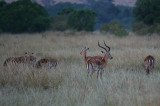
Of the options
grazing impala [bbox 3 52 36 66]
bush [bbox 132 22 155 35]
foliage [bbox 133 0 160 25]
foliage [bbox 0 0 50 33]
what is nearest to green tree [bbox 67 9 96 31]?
foliage [bbox 0 0 50 33]

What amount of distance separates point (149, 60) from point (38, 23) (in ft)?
64.8

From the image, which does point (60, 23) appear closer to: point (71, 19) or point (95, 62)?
point (71, 19)

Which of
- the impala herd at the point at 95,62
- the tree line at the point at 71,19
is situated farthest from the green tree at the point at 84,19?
the impala herd at the point at 95,62

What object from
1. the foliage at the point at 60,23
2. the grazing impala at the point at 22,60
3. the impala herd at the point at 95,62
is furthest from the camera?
the foliage at the point at 60,23

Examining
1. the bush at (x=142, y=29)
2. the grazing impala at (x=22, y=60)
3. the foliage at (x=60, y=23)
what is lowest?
the grazing impala at (x=22, y=60)

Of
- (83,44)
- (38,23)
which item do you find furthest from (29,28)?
(83,44)

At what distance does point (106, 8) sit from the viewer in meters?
52.2

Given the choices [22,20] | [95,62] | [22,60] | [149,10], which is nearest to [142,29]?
[149,10]

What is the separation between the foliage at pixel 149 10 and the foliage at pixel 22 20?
31.7 ft

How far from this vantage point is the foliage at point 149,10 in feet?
75.2

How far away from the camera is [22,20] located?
2742 cm

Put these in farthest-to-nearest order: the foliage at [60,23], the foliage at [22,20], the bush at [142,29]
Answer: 1. the foliage at [60,23]
2. the foliage at [22,20]
3. the bush at [142,29]

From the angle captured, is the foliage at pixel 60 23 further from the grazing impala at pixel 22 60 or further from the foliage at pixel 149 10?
the grazing impala at pixel 22 60

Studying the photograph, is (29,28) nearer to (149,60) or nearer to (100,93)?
(149,60)
